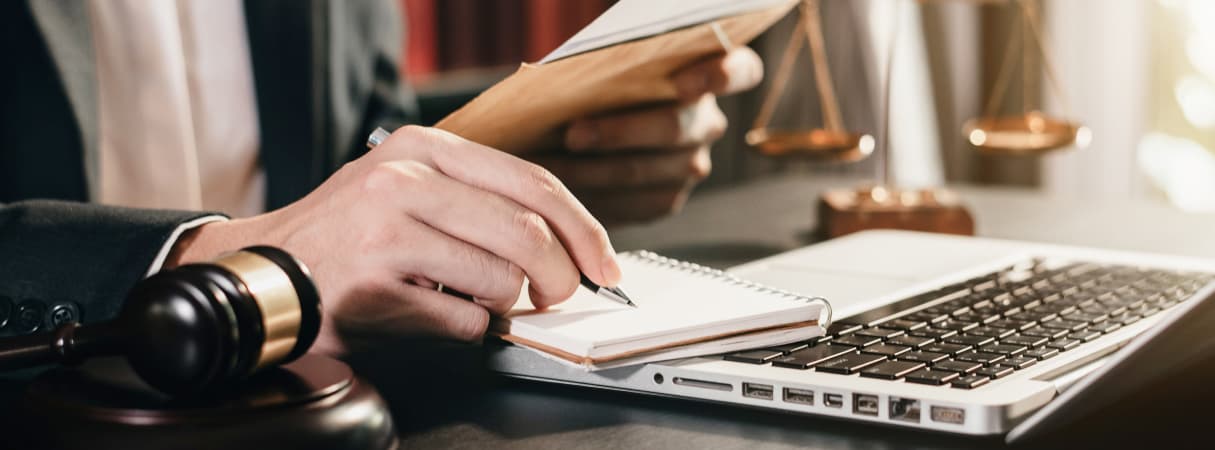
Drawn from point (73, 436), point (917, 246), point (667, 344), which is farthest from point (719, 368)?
point (917, 246)

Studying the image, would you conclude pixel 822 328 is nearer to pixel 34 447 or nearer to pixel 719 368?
pixel 719 368

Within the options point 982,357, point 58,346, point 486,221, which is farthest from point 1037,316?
point 58,346

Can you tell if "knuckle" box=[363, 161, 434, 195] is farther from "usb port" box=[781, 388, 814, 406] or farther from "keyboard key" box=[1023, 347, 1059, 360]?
"keyboard key" box=[1023, 347, 1059, 360]

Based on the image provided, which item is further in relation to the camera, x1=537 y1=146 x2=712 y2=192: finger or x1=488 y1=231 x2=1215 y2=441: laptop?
x1=537 y1=146 x2=712 y2=192: finger

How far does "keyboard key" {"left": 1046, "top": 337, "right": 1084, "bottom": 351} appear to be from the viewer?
0.68 metres

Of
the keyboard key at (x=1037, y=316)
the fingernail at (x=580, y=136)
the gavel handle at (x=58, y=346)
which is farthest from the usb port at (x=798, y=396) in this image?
the fingernail at (x=580, y=136)

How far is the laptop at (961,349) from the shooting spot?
0.56 m

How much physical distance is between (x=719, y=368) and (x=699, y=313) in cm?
5

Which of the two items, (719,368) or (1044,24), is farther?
(1044,24)

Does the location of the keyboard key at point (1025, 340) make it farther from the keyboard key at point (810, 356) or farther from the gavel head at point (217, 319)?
the gavel head at point (217, 319)

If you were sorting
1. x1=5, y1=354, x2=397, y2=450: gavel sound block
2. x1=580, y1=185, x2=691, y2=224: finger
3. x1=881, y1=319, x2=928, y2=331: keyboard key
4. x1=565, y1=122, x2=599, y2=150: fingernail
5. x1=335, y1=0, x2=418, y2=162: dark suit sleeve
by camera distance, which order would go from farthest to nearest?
x1=335, y1=0, x2=418, y2=162: dark suit sleeve → x1=580, y1=185, x2=691, y2=224: finger → x1=565, y1=122, x2=599, y2=150: fingernail → x1=881, y1=319, x2=928, y2=331: keyboard key → x1=5, y1=354, x2=397, y2=450: gavel sound block

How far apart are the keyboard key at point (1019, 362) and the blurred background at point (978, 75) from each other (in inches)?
109

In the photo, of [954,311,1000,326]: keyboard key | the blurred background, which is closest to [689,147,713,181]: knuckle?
[954,311,1000,326]: keyboard key

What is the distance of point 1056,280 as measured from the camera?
2.97ft
